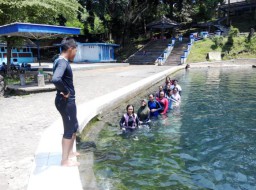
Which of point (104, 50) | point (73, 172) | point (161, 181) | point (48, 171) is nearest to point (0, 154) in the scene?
point (48, 171)

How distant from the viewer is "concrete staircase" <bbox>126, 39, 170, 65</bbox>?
123ft

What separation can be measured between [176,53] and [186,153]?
30538 mm

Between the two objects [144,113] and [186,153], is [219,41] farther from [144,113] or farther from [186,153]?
[186,153]

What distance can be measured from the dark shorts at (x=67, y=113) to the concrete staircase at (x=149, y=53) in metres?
31.7

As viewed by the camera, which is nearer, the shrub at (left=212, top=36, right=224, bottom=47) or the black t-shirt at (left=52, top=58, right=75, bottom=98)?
the black t-shirt at (left=52, top=58, right=75, bottom=98)

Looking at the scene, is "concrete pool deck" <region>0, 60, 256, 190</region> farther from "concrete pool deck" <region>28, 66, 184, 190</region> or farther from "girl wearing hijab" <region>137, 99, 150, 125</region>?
"girl wearing hijab" <region>137, 99, 150, 125</region>

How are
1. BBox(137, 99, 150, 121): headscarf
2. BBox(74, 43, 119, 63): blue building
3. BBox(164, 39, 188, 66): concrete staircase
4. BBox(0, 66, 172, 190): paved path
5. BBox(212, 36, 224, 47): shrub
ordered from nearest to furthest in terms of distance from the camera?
1. BBox(0, 66, 172, 190): paved path
2. BBox(137, 99, 150, 121): headscarf
3. BBox(164, 39, 188, 66): concrete staircase
4. BBox(212, 36, 224, 47): shrub
5. BBox(74, 43, 119, 63): blue building

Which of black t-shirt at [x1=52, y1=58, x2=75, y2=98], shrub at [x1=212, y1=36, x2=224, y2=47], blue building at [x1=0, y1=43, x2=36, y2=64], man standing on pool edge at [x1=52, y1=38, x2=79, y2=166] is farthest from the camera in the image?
blue building at [x1=0, y1=43, x2=36, y2=64]

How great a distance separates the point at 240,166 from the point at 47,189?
15.2 feet

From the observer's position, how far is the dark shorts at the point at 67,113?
4984mm

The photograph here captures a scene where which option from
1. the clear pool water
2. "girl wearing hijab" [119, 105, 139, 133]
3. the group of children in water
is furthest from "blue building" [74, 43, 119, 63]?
"girl wearing hijab" [119, 105, 139, 133]

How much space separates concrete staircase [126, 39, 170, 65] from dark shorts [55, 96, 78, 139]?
31688mm

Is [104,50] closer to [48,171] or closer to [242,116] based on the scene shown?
[242,116]

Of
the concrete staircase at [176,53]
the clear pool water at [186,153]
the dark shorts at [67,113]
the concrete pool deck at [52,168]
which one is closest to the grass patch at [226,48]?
the concrete staircase at [176,53]
